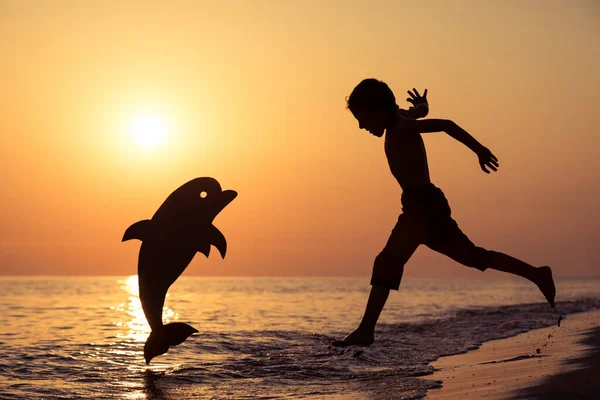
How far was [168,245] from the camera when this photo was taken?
8.48 meters

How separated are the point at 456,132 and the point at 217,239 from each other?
12.0 ft

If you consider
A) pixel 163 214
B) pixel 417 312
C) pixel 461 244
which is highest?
pixel 163 214

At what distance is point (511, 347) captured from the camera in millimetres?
10930

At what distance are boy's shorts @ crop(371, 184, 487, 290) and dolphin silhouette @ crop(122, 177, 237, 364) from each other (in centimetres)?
283

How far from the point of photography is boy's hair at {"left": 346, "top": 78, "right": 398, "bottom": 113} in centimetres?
640

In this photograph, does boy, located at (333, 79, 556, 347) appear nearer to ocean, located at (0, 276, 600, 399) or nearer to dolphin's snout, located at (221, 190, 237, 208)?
ocean, located at (0, 276, 600, 399)

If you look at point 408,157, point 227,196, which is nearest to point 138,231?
point 227,196

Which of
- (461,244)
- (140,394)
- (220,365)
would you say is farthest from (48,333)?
(461,244)

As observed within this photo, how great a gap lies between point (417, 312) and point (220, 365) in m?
14.5

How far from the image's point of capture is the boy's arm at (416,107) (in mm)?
7051

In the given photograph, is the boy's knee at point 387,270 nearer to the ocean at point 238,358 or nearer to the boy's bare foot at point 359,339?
the boy's bare foot at point 359,339

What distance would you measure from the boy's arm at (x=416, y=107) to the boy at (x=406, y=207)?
0.47 m

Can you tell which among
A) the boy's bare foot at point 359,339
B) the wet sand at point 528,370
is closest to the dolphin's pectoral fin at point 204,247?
the boy's bare foot at point 359,339

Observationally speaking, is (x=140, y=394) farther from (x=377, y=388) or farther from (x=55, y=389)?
(x=377, y=388)
